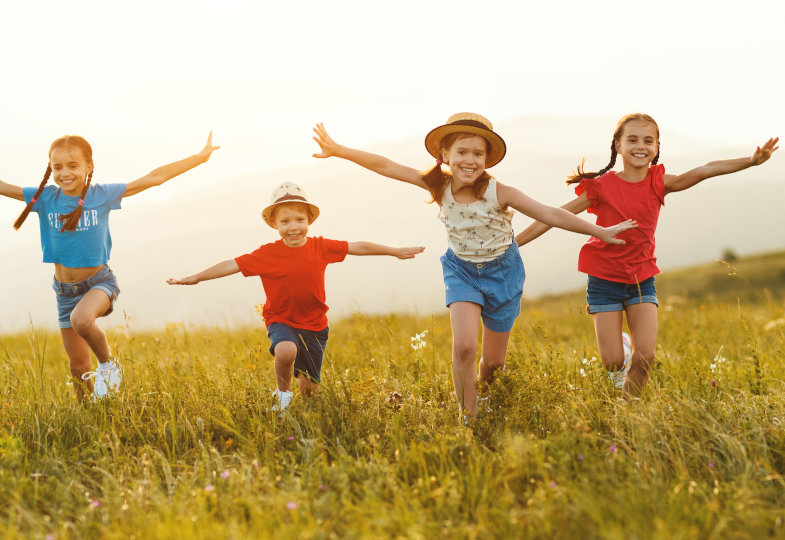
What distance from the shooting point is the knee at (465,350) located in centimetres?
473

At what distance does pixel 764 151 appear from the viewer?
502cm

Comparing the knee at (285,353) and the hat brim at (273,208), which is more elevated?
the hat brim at (273,208)

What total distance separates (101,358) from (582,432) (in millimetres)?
4256

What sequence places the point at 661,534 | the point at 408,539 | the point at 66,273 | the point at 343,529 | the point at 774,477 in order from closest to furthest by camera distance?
the point at 661,534, the point at 408,539, the point at 343,529, the point at 774,477, the point at 66,273

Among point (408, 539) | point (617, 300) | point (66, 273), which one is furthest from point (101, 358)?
point (617, 300)

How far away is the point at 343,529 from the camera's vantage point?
3.08 meters

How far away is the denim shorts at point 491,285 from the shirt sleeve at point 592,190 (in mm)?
930

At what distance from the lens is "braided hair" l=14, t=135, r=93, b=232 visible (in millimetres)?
5531

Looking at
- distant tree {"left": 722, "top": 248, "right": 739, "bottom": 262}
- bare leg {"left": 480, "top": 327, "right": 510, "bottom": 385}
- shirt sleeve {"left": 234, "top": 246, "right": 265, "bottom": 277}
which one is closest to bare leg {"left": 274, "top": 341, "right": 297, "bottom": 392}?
shirt sleeve {"left": 234, "top": 246, "right": 265, "bottom": 277}

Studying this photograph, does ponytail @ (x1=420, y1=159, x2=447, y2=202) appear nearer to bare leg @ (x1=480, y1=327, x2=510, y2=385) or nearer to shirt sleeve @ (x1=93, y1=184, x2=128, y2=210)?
bare leg @ (x1=480, y1=327, x2=510, y2=385)

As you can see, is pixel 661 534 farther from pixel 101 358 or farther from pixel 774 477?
pixel 101 358

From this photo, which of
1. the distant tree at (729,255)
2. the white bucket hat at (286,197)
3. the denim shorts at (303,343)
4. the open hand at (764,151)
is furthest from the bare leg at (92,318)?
the distant tree at (729,255)

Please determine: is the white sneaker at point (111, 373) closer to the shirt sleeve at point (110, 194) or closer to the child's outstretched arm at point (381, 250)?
the shirt sleeve at point (110, 194)

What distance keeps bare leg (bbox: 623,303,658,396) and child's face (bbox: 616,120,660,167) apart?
1.25 meters
